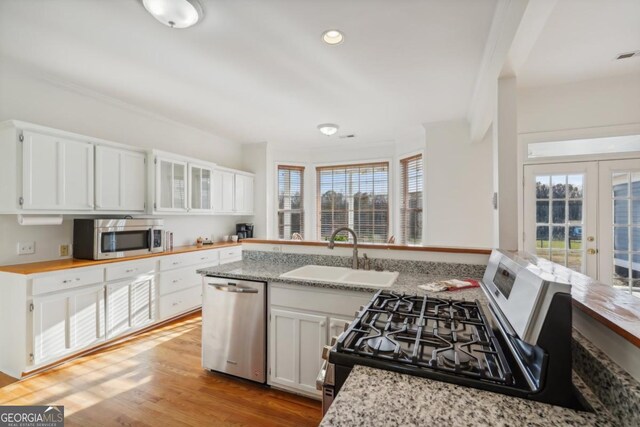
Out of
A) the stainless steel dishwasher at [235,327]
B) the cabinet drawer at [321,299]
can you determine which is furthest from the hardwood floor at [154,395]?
the cabinet drawer at [321,299]

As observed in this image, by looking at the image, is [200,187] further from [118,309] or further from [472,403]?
[472,403]

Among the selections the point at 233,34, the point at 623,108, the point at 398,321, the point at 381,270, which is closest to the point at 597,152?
the point at 623,108

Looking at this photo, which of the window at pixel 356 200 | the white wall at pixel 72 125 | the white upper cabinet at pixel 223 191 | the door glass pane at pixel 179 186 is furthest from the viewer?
the window at pixel 356 200

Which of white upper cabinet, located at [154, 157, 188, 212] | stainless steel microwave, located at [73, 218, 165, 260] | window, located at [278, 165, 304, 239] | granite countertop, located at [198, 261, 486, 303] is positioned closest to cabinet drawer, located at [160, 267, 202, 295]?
stainless steel microwave, located at [73, 218, 165, 260]

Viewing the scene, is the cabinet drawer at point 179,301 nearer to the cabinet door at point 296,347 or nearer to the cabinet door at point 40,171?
the cabinet door at point 40,171

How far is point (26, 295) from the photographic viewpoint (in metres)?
2.34

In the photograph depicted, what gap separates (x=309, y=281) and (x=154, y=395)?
4.81ft

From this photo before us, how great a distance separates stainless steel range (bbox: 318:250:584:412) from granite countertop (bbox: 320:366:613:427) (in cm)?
3

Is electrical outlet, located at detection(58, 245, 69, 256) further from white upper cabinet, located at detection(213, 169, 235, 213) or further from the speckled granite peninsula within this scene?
the speckled granite peninsula

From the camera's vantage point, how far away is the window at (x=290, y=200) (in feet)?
18.9

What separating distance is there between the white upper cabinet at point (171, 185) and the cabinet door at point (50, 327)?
1.41m

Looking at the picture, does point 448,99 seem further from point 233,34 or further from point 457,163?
point 233,34

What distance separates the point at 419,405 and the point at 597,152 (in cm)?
383

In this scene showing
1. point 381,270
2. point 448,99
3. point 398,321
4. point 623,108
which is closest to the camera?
point 398,321
